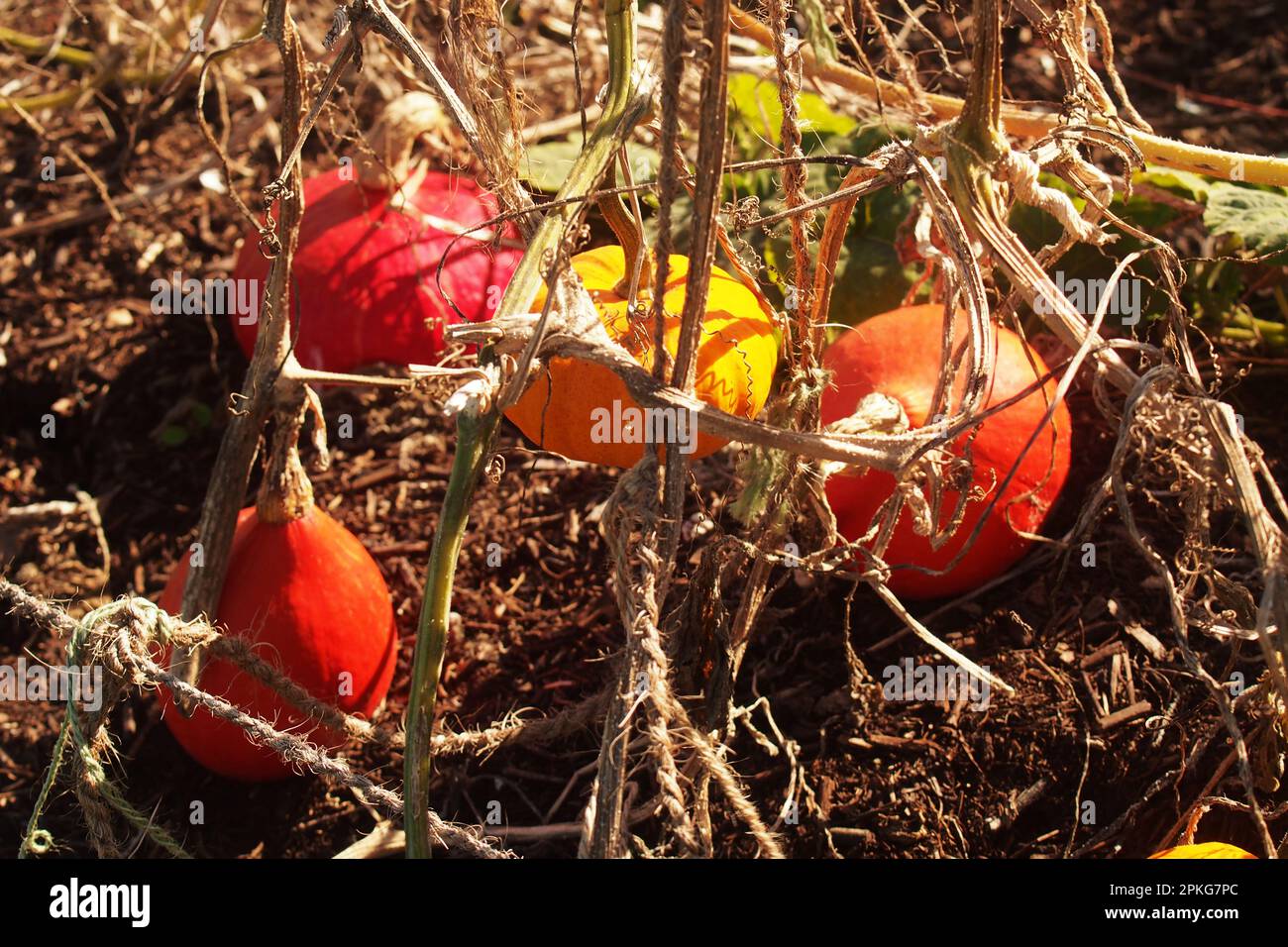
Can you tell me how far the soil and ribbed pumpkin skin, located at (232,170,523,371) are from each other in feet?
0.61

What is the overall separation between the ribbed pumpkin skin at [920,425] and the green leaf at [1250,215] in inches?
18.3

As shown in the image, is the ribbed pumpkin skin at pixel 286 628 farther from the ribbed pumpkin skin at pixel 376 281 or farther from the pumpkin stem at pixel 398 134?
the pumpkin stem at pixel 398 134

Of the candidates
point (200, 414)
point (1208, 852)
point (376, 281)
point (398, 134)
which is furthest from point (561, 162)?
point (1208, 852)

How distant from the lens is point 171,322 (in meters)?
3.11

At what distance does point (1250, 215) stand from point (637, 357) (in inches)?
51.8

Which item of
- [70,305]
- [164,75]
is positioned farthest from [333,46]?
[164,75]

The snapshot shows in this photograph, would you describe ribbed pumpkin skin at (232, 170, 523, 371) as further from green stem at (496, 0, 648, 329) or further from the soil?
green stem at (496, 0, 648, 329)

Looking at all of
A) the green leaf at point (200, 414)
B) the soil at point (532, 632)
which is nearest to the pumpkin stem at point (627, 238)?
the soil at point (532, 632)

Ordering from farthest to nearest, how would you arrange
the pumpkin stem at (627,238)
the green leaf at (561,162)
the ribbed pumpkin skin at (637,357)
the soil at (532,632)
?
the green leaf at (561,162) → the soil at (532,632) → the ribbed pumpkin skin at (637,357) → the pumpkin stem at (627,238)

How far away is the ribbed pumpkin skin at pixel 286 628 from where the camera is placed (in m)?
2.10

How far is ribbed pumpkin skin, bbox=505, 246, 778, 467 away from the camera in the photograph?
189 cm

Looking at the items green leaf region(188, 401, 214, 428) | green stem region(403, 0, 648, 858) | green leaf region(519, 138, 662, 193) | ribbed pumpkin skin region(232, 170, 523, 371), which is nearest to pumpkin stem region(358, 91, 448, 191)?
ribbed pumpkin skin region(232, 170, 523, 371)

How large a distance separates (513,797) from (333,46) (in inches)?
51.3

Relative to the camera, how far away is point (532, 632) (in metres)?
2.43
